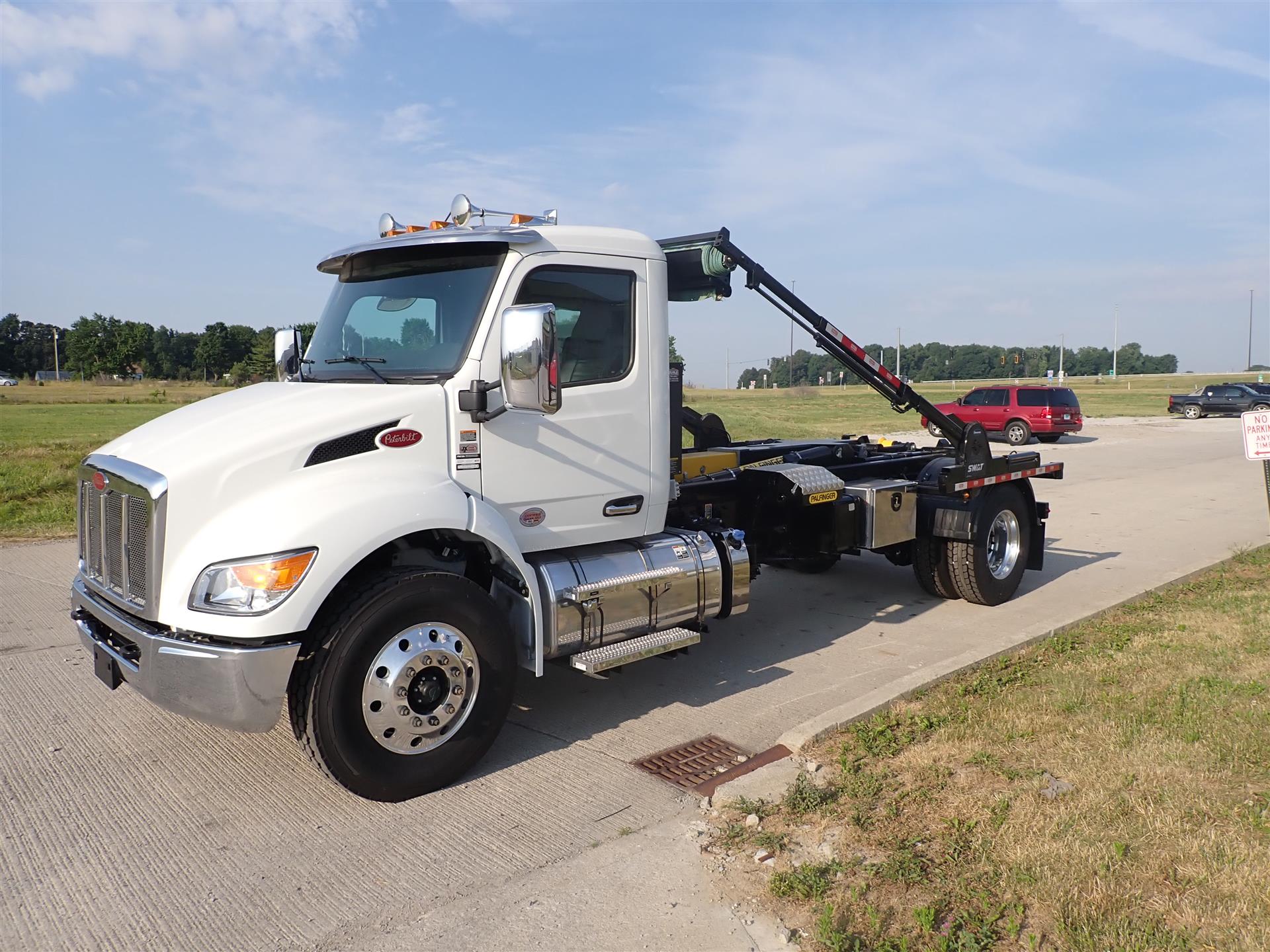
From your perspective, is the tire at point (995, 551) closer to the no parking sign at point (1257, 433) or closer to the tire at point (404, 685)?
the no parking sign at point (1257, 433)

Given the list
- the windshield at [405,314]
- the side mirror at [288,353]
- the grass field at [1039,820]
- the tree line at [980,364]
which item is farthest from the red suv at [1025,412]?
the tree line at [980,364]

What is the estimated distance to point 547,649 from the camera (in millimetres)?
4754

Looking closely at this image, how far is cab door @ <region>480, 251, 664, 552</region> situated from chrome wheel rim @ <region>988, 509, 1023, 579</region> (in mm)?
4140

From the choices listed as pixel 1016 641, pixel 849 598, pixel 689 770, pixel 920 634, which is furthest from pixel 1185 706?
pixel 849 598

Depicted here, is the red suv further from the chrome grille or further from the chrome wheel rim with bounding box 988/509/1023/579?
the chrome grille

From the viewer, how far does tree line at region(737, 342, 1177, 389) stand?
329 feet

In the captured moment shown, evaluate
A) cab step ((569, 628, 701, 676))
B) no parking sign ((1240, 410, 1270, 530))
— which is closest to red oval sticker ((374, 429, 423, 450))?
cab step ((569, 628, 701, 676))

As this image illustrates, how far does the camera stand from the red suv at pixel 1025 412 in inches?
1101

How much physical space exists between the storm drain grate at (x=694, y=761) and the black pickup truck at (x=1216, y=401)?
42.0 m

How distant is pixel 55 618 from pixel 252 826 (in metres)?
4.29

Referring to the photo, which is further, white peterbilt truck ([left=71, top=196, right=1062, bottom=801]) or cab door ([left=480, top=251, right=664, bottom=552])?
cab door ([left=480, top=251, right=664, bottom=552])

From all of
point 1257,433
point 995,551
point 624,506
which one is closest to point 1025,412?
point 1257,433

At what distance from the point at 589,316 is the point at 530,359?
0.99 meters

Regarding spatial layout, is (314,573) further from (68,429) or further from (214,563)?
(68,429)
